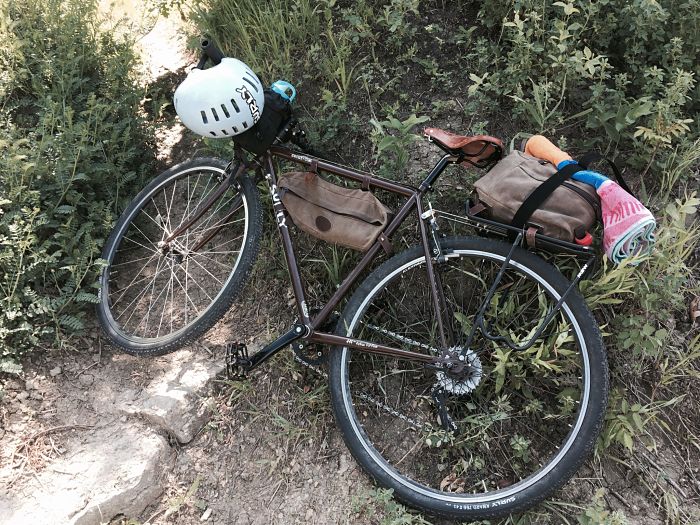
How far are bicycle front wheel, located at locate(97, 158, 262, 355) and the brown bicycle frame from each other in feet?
0.95

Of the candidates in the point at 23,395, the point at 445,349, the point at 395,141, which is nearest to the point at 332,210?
the point at 395,141

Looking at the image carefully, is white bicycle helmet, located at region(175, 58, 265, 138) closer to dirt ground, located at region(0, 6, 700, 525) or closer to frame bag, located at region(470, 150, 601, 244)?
dirt ground, located at region(0, 6, 700, 525)

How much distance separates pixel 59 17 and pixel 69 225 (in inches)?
68.7

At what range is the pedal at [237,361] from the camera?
3.03 metres

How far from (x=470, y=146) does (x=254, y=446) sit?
1.99 meters

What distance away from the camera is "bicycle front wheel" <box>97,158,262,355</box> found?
3.38 metres

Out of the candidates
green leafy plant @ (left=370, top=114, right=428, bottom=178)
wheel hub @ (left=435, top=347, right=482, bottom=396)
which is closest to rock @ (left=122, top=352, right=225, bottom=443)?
wheel hub @ (left=435, top=347, right=482, bottom=396)

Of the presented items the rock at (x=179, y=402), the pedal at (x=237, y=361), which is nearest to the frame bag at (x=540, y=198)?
the pedal at (x=237, y=361)

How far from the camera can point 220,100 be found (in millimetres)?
2863

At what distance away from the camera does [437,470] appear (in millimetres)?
2900

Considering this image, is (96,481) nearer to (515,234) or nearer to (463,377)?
(463,377)

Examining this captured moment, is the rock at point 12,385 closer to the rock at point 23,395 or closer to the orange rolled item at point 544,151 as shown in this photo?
the rock at point 23,395

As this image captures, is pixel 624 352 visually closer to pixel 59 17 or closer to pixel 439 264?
pixel 439 264

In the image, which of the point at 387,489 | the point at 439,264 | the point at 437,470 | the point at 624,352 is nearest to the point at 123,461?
the point at 387,489
